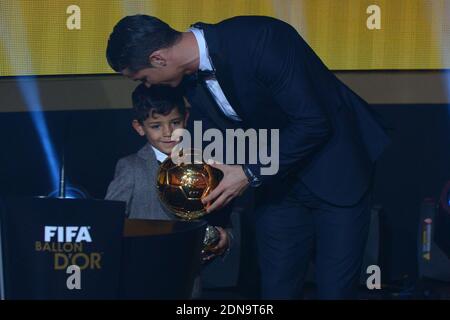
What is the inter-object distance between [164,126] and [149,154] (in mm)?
117

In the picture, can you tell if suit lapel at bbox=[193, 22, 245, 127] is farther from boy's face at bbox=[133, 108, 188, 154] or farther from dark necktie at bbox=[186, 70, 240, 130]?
boy's face at bbox=[133, 108, 188, 154]

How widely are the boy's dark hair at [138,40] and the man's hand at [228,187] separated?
38 cm

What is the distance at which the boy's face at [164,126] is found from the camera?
3.63 metres

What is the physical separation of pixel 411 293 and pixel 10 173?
1.74 metres

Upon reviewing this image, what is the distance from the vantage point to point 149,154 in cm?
358

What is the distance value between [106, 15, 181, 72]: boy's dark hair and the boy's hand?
1.73 feet

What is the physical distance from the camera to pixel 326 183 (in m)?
3.05

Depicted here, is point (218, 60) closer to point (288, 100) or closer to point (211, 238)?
point (288, 100)

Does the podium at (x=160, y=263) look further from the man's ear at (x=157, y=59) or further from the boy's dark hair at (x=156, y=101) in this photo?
the boy's dark hair at (x=156, y=101)

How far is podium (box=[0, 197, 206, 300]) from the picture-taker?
2.23 metres

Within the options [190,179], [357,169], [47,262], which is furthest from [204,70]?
[47,262]

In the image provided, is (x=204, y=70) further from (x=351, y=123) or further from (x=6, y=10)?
(x=6, y=10)

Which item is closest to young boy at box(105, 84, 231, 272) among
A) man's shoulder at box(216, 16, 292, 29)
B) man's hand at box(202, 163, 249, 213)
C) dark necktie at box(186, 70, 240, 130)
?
dark necktie at box(186, 70, 240, 130)

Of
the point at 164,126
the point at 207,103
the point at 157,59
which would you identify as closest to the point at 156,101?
the point at 164,126
